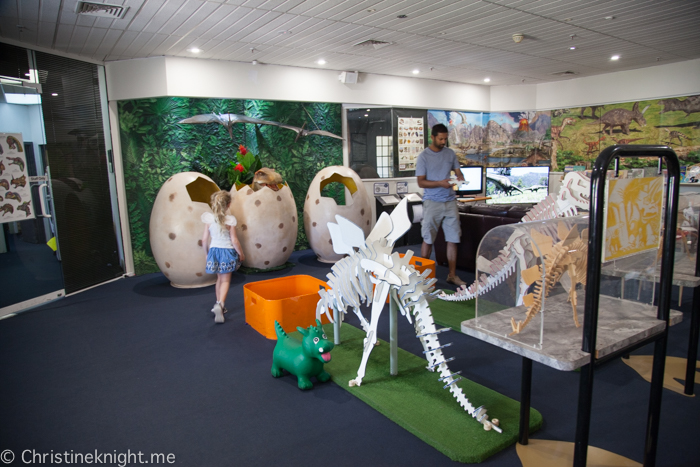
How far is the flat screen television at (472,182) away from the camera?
8250 millimetres

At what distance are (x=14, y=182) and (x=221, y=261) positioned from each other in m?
2.27

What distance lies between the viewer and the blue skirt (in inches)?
166

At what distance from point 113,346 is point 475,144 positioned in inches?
297

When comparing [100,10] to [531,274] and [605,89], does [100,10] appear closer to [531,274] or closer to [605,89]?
[531,274]

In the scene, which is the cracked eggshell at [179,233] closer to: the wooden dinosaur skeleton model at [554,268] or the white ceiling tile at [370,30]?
the white ceiling tile at [370,30]

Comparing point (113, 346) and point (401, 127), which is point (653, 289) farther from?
point (401, 127)

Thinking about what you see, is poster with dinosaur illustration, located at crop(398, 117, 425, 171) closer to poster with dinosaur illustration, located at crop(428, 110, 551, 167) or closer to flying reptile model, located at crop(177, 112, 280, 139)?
poster with dinosaur illustration, located at crop(428, 110, 551, 167)

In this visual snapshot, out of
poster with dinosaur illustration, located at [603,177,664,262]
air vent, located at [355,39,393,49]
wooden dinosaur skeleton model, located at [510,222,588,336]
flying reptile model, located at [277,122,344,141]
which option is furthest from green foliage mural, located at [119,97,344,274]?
poster with dinosaur illustration, located at [603,177,664,262]

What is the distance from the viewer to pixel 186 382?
3.02 meters

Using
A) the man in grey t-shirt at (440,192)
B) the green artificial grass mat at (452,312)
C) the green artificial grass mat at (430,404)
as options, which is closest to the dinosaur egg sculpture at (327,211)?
the man in grey t-shirt at (440,192)

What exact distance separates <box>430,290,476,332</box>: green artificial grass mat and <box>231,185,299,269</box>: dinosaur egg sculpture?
228cm

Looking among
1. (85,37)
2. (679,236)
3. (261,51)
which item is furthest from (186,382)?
(261,51)

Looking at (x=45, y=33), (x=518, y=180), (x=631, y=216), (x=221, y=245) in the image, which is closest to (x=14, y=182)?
(x=45, y=33)

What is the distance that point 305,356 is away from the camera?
2842 millimetres
